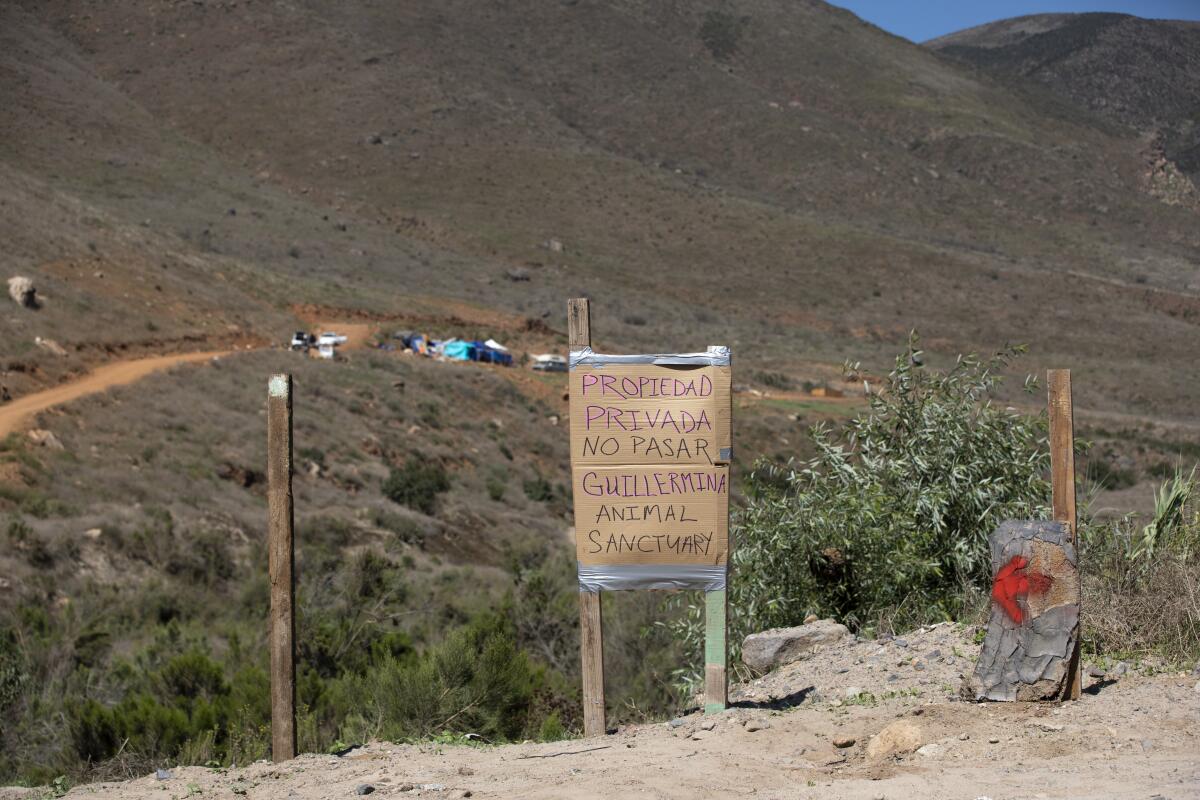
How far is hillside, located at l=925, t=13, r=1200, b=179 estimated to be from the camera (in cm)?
11199

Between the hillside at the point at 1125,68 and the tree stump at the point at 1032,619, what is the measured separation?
4050 inches

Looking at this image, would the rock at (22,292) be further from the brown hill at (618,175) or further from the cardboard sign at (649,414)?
the cardboard sign at (649,414)

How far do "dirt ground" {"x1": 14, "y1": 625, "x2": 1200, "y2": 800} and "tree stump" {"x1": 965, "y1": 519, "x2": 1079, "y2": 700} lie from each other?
13cm

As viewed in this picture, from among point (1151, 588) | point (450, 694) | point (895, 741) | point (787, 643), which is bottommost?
point (450, 694)

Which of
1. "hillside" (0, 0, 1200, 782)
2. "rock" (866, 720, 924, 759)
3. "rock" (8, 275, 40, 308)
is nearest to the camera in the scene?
"rock" (866, 720, 924, 759)

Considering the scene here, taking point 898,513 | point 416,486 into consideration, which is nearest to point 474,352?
point 416,486

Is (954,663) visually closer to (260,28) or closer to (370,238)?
(370,238)

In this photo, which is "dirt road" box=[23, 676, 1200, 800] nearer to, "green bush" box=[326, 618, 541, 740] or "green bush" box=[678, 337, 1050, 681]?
"green bush" box=[326, 618, 541, 740]

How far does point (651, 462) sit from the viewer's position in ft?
20.9

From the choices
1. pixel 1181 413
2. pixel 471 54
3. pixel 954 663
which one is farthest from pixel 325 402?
pixel 471 54

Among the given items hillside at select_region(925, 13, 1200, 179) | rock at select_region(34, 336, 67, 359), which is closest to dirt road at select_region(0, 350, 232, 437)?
rock at select_region(34, 336, 67, 359)

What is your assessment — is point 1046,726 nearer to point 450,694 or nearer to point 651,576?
point 651,576

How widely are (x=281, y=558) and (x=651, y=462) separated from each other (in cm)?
193

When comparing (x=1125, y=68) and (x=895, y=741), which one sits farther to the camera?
(x=1125, y=68)
